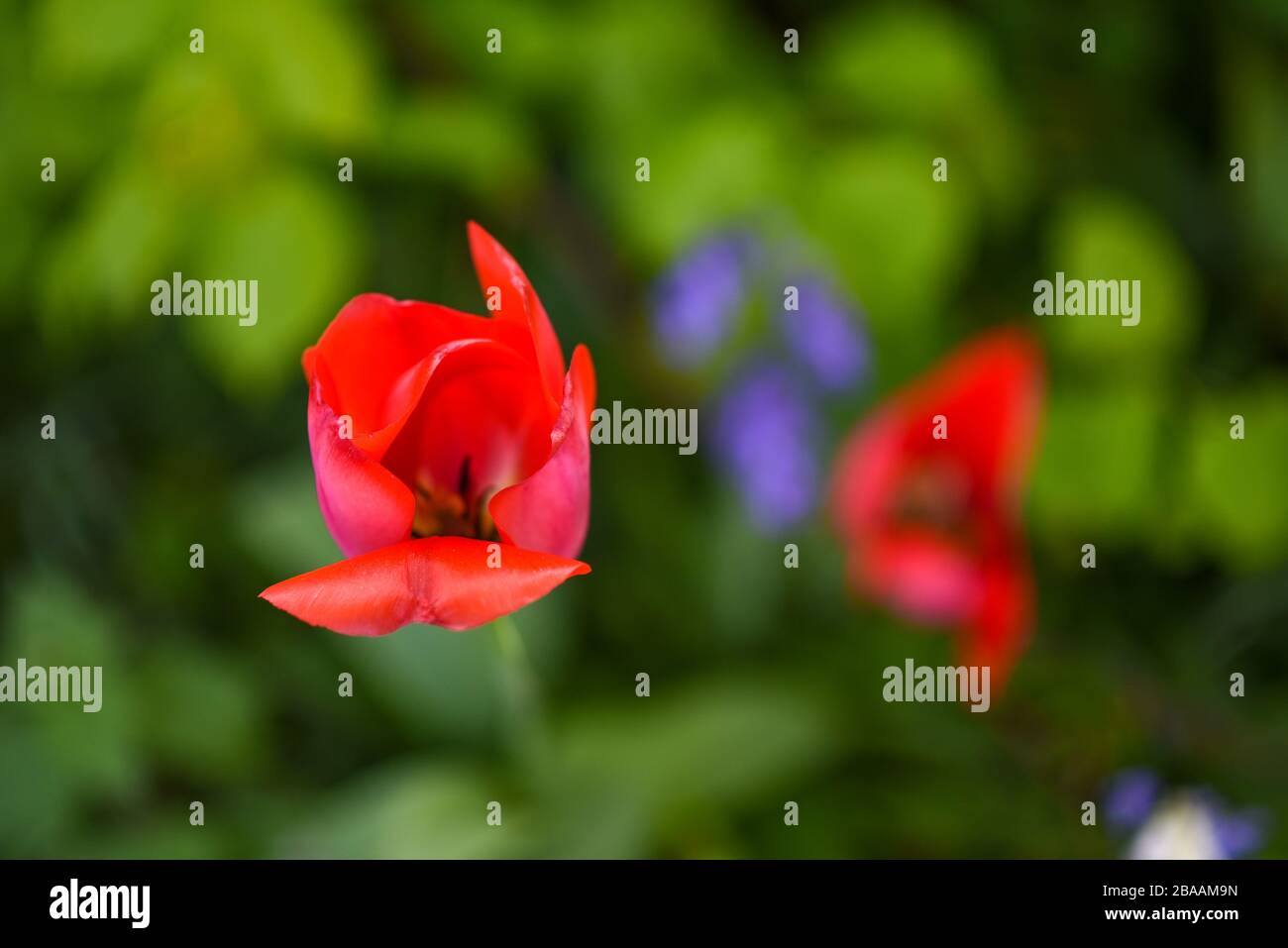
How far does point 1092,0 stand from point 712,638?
0.93 metres

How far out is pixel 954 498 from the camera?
121 cm

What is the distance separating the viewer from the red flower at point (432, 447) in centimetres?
44

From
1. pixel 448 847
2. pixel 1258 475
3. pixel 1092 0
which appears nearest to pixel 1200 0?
pixel 1092 0

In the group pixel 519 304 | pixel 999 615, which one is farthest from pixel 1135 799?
pixel 519 304

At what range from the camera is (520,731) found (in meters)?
1.21

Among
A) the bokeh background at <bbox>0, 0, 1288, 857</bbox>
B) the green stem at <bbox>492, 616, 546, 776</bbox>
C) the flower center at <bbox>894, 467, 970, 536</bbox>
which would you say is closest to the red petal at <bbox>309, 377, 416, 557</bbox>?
the green stem at <bbox>492, 616, 546, 776</bbox>

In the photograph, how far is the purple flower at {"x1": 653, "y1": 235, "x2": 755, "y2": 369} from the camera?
1.29 metres

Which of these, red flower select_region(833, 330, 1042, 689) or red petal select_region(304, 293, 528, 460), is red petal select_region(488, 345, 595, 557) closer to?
red petal select_region(304, 293, 528, 460)

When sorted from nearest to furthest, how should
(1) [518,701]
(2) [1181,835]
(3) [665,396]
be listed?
(2) [1181,835] → (1) [518,701] → (3) [665,396]

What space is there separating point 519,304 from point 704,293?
86 cm

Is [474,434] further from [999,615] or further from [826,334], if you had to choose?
[826,334]

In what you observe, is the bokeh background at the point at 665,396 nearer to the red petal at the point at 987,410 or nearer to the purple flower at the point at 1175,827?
the red petal at the point at 987,410

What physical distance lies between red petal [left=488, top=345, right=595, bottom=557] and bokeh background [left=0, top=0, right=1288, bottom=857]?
46 cm
